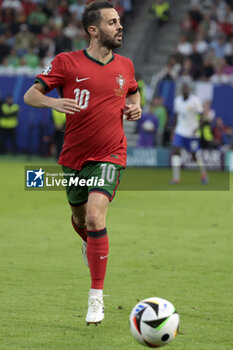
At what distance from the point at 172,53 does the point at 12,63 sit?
5725 millimetres

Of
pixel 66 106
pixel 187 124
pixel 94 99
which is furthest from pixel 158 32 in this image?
pixel 66 106

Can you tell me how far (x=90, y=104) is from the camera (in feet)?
21.0

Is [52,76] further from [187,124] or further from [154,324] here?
[187,124]

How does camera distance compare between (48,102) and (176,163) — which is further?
(176,163)

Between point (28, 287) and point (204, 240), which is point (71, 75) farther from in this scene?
Result: point (204, 240)

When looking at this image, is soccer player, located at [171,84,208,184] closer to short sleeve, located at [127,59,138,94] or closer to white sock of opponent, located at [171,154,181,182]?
white sock of opponent, located at [171,154,181,182]

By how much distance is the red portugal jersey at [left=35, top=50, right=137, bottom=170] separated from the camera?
638 cm

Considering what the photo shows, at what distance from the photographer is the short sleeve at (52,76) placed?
249 inches

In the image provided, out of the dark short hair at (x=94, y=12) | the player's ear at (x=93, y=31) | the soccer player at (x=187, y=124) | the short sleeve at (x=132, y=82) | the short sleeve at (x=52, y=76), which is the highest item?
the dark short hair at (x=94, y=12)

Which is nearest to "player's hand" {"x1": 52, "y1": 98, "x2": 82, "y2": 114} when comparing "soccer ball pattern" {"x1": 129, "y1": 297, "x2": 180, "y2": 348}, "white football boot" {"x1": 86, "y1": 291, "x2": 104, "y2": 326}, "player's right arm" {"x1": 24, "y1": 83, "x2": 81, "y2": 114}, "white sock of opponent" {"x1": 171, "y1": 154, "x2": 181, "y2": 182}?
"player's right arm" {"x1": 24, "y1": 83, "x2": 81, "y2": 114}

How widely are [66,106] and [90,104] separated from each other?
34cm

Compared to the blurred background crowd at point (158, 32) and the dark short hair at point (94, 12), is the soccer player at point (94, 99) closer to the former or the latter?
the dark short hair at point (94, 12)

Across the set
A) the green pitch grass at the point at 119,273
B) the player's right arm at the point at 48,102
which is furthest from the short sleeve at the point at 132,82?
the green pitch grass at the point at 119,273

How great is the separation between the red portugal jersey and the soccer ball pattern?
1587mm
